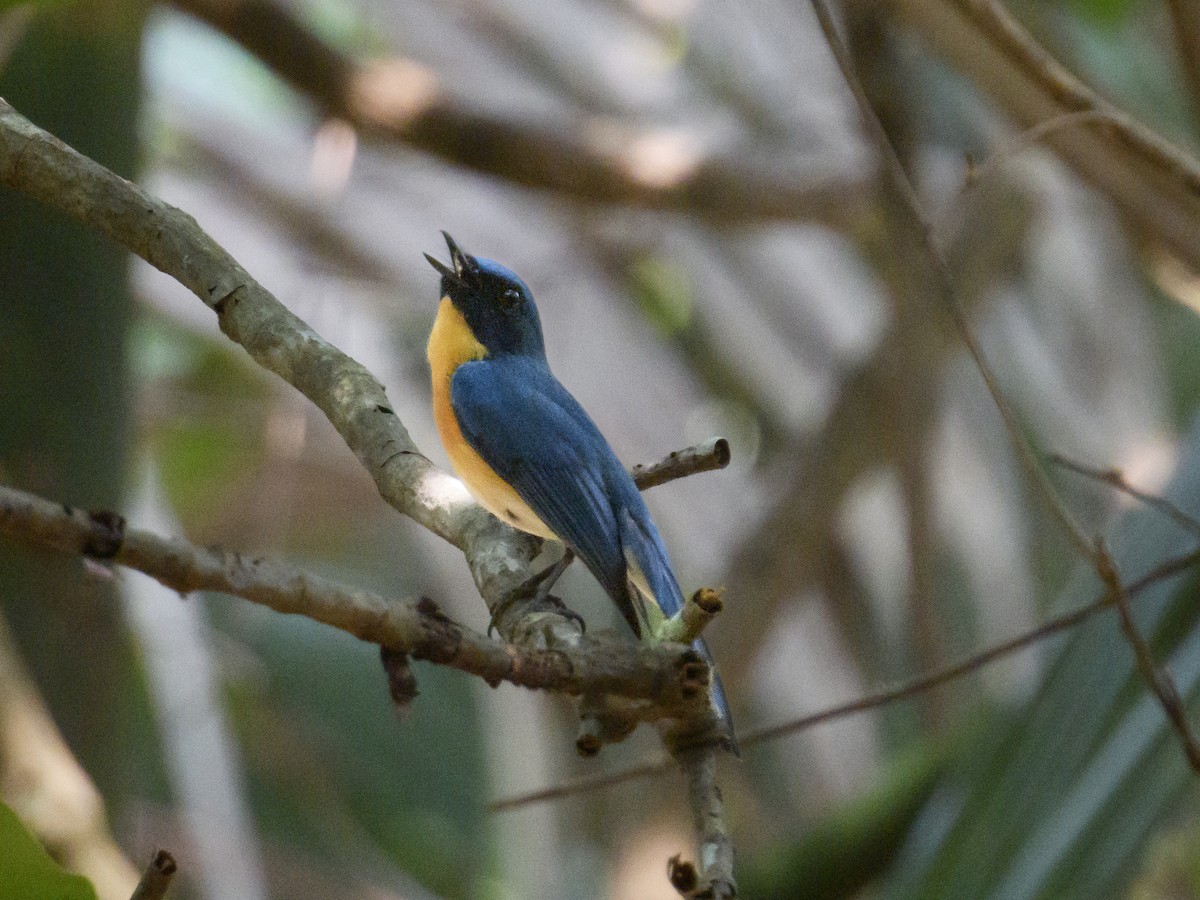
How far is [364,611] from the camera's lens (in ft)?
4.05

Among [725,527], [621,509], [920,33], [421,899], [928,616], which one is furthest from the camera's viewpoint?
[725,527]

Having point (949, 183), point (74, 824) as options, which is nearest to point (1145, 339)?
point (949, 183)

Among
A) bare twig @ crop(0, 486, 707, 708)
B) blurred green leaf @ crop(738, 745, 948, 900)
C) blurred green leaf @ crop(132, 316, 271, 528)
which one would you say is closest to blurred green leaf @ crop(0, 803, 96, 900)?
bare twig @ crop(0, 486, 707, 708)

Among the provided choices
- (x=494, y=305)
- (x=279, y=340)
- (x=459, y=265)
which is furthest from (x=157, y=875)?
(x=459, y=265)

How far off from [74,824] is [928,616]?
3.13 meters

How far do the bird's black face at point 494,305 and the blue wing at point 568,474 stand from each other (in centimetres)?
27

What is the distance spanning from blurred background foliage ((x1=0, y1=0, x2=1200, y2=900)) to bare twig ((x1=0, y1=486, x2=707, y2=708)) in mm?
1501

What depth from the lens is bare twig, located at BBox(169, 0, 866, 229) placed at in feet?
14.9

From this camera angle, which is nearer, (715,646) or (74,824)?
(74,824)

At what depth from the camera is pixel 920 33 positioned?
3.54m

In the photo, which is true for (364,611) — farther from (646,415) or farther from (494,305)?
(646,415)

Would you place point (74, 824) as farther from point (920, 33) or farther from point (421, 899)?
point (421, 899)

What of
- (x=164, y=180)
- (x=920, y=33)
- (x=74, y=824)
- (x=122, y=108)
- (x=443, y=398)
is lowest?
(x=74, y=824)

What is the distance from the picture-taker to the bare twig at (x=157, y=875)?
3.83 feet
